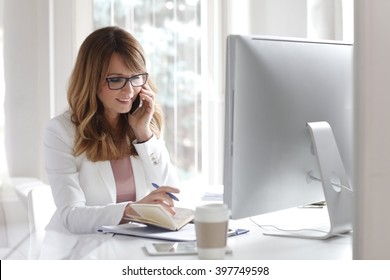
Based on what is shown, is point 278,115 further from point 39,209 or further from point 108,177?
point 39,209

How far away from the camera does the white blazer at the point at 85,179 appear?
4.42ft

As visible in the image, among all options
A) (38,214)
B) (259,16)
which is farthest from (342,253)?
(259,16)

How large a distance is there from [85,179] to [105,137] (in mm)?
137

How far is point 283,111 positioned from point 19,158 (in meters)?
1.58

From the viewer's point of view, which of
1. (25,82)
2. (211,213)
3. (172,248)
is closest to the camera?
(211,213)

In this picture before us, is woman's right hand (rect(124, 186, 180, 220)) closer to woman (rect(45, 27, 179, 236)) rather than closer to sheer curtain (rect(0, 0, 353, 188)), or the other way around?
woman (rect(45, 27, 179, 236))

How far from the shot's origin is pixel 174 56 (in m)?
2.69

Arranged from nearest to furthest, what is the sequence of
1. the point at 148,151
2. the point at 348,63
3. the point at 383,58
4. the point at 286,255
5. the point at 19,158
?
1. the point at 383,58
2. the point at 286,255
3. the point at 348,63
4. the point at 148,151
5. the point at 19,158

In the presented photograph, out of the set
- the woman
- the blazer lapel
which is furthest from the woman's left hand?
the blazer lapel

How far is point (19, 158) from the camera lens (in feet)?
7.72

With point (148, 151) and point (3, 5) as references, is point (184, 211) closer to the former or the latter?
point (148, 151)

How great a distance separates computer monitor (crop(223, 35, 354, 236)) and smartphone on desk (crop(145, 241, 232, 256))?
0.10 metres

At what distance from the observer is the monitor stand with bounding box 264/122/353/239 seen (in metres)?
1.10

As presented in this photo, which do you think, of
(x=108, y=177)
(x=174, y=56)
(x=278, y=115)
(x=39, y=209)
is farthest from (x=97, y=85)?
(x=174, y=56)
